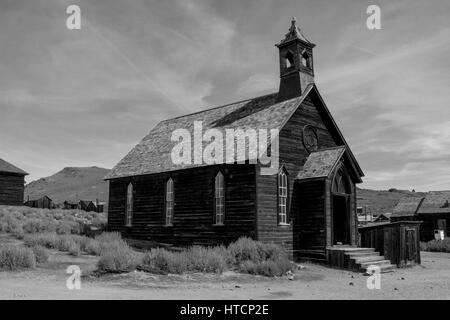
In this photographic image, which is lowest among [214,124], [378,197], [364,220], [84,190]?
[364,220]

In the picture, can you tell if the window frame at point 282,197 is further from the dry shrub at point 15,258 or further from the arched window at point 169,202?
the dry shrub at point 15,258

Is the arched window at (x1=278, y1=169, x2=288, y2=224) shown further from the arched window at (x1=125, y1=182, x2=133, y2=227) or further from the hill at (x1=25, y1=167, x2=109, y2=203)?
the hill at (x1=25, y1=167, x2=109, y2=203)

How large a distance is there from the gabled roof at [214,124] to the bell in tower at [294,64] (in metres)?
Answer: 0.56

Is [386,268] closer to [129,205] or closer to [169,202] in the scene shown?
[169,202]

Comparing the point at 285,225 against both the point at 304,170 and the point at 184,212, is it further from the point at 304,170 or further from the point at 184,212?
the point at 184,212

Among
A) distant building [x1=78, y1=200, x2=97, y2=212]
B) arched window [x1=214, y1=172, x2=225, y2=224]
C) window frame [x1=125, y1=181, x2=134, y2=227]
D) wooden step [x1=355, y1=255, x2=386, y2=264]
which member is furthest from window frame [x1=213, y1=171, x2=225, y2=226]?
distant building [x1=78, y1=200, x2=97, y2=212]

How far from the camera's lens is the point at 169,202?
2458 cm

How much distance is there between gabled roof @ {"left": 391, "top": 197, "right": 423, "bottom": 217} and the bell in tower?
31.4 m

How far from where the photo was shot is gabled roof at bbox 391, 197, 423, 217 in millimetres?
50281

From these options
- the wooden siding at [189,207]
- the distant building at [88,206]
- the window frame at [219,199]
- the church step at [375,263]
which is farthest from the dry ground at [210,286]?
the distant building at [88,206]

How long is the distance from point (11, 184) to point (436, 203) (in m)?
43.3

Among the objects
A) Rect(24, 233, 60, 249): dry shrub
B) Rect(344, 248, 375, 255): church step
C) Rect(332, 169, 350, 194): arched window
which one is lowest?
Rect(344, 248, 375, 255): church step

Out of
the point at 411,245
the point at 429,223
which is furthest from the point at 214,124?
the point at 429,223
